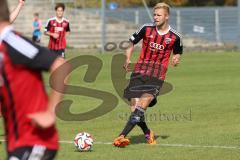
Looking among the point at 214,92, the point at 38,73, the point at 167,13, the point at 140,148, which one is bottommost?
the point at 214,92

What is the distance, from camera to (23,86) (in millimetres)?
5242

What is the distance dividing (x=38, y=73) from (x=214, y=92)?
14702mm

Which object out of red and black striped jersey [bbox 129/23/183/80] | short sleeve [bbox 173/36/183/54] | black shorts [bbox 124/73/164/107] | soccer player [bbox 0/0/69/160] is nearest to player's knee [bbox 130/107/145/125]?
black shorts [bbox 124/73/164/107]

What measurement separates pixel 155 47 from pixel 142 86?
65 cm

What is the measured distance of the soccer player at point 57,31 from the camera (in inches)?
822

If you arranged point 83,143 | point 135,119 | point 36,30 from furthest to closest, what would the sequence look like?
point 36,30 < point 135,119 < point 83,143

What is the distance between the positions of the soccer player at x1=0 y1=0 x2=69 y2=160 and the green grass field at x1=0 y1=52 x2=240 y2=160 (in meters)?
4.77

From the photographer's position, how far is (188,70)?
27609 millimetres

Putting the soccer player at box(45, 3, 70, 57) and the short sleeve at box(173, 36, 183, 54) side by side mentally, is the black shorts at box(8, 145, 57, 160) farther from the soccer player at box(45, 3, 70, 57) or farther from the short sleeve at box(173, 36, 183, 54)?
the soccer player at box(45, 3, 70, 57)

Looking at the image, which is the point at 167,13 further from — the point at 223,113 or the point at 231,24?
the point at 231,24

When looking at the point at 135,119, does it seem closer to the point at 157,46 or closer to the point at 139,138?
the point at 139,138

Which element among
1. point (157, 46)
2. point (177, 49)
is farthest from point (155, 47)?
point (177, 49)

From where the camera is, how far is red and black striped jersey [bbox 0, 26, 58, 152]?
5219 millimetres

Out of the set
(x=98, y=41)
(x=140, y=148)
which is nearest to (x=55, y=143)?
(x=140, y=148)
